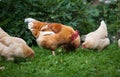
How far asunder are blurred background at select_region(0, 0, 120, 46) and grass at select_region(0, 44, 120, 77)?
5.68 feet

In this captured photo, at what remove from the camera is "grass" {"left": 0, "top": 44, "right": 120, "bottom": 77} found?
7.25 m

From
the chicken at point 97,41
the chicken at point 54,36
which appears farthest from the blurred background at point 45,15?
the chicken at point 97,41

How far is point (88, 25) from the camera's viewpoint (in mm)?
11016

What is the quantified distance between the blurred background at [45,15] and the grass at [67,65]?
1732 mm

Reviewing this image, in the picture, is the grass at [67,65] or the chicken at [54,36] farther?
the chicken at [54,36]

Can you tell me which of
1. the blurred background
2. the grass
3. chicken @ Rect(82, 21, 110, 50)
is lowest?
the grass

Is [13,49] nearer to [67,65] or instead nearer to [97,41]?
[67,65]

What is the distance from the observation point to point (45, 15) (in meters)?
10.5

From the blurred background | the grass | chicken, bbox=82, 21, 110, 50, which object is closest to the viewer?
the grass

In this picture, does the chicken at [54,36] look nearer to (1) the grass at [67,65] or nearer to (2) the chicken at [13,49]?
(1) the grass at [67,65]

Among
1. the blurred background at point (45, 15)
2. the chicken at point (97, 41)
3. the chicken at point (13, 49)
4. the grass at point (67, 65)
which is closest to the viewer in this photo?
the grass at point (67, 65)

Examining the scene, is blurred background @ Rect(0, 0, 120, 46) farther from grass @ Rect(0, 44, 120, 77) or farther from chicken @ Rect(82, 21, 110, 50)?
chicken @ Rect(82, 21, 110, 50)

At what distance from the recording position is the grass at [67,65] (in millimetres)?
7246

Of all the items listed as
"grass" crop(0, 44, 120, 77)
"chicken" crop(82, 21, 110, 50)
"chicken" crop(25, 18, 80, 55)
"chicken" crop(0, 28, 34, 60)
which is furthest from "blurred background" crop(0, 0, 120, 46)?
"chicken" crop(0, 28, 34, 60)
